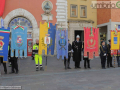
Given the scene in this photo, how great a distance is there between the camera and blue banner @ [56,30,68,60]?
8.98 meters

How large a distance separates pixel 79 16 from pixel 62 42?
1229cm

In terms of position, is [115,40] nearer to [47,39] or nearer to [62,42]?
[62,42]

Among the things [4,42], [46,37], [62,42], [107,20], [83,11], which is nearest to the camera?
[4,42]

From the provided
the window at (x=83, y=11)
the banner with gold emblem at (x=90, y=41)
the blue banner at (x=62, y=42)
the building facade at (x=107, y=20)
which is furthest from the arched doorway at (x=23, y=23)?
the banner with gold emblem at (x=90, y=41)

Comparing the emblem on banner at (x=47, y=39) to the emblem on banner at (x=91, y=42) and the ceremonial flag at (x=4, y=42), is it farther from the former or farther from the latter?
the emblem on banner at (x=91, y=42)

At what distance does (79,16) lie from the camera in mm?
20562

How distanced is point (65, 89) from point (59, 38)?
440cm

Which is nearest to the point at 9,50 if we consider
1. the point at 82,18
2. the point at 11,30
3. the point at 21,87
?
the point at 11,30

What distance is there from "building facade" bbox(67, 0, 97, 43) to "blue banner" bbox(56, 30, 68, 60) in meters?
11.0

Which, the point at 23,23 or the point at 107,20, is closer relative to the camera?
the point at 23,23

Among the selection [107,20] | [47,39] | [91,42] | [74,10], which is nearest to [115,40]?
[91,42]

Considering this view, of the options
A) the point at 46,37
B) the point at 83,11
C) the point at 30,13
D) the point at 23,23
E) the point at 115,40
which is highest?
the point at 83,11

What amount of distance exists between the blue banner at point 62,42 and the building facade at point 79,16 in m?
11.0

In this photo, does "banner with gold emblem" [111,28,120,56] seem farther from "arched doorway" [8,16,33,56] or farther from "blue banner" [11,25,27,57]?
"arched doorway" [8,16,33,56]
